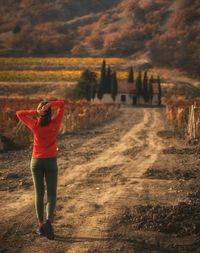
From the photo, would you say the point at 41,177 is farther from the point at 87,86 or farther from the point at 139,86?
the point at 139,86

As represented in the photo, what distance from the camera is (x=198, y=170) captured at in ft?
44.6

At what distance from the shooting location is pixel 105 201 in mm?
9555

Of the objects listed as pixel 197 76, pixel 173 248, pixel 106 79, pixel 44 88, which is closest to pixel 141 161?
pixel 173 248

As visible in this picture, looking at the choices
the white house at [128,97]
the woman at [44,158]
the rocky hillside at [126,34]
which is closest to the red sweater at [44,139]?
the woman at [44,158]

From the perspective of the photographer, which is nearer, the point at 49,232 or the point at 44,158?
the point at 49,232

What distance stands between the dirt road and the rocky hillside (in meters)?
109

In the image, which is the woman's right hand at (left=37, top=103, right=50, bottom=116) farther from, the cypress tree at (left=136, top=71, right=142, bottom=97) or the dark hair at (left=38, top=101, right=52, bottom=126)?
the cypress tree at (left=136, top=71, right=142, bottom=97)

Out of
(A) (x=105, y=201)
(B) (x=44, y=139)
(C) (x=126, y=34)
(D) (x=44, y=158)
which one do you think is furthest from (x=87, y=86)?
(C) (x=126, y=34)

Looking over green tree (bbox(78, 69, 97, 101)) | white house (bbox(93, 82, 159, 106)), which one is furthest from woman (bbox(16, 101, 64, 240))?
white house (bbox(93, 82, 159, 106))

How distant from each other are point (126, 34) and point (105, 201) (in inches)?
5973

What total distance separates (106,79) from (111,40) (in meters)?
72.1

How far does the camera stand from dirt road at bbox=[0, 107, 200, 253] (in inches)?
277

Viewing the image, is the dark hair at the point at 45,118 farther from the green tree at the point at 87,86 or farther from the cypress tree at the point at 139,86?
the cypress tree at the point at 139,86

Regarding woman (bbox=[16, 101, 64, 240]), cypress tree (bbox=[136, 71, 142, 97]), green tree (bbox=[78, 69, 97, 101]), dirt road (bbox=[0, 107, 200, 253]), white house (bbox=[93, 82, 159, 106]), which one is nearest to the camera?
dirt road (bbox=[0, 107, 200, 253])
